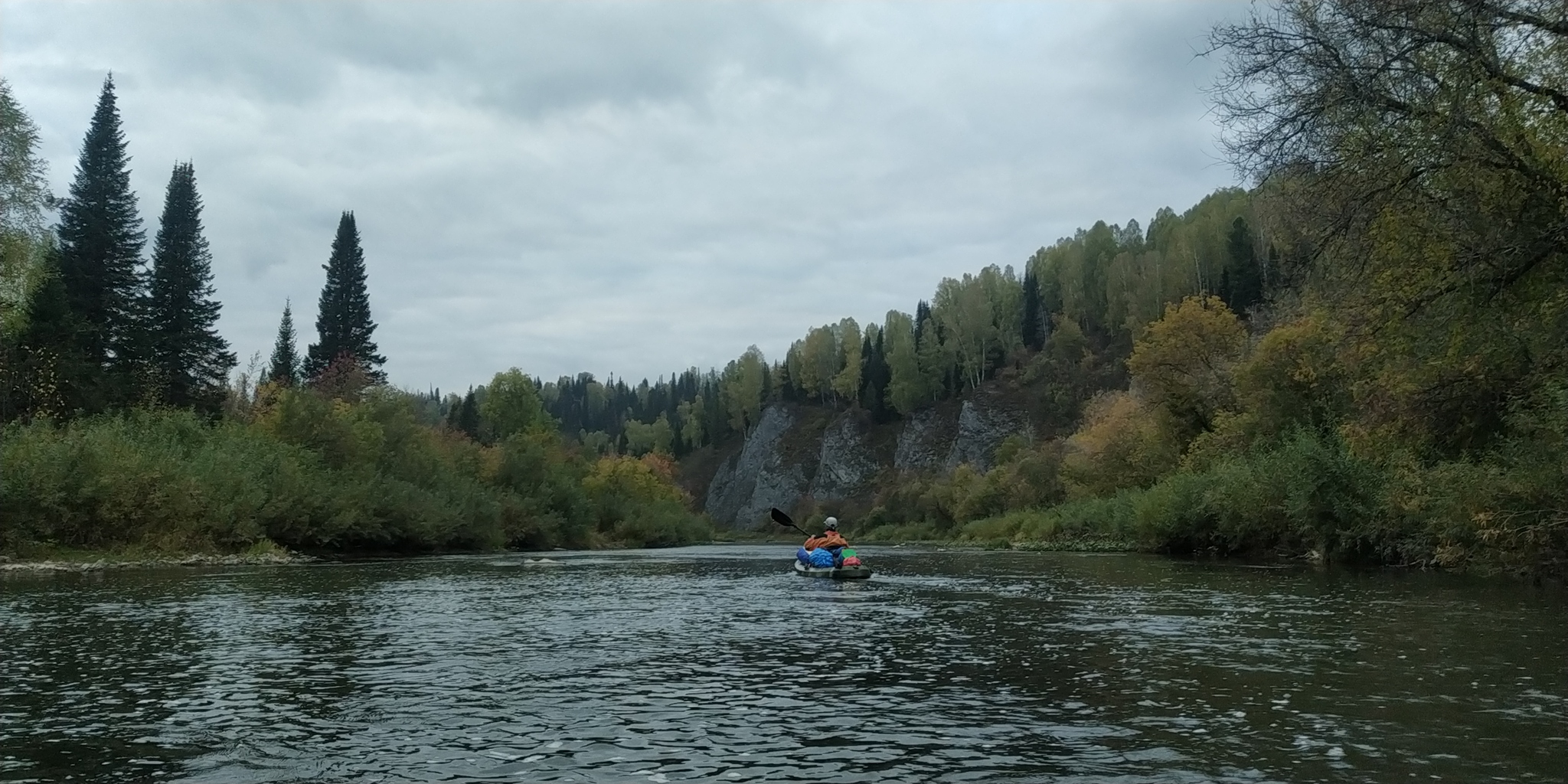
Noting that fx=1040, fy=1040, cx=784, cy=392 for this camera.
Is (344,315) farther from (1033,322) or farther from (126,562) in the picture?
(1033,322)

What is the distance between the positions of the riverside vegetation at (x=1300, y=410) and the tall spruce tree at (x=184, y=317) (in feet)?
6.07

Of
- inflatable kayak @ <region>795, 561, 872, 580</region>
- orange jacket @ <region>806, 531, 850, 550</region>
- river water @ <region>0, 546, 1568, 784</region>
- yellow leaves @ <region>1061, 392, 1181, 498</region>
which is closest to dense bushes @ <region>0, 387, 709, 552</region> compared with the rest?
river water @ <region>0, 546, 1568, 784</region>

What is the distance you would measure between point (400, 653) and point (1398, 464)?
79.9 feet

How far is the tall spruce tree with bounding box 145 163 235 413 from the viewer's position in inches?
2640

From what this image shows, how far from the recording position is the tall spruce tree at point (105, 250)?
6191cm

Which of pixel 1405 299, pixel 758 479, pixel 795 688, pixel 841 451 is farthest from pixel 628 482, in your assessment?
pixel 795 688

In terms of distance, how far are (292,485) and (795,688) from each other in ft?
133

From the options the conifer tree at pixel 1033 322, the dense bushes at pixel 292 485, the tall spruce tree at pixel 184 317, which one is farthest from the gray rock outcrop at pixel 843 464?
the tall spruce tree at pixel 184 317

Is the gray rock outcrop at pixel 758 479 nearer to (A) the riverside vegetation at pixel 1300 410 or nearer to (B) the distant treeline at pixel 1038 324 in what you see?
(B) the distant treeline at pixel 1038 324

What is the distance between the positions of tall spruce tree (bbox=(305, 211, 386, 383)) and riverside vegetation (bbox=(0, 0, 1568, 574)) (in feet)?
1.62

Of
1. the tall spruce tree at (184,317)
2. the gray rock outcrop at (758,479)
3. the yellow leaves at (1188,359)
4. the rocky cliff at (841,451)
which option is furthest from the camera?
the gray rock outcrop at (758,479)

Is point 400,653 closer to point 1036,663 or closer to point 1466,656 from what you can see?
point 1036,663

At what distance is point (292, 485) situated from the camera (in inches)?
1811

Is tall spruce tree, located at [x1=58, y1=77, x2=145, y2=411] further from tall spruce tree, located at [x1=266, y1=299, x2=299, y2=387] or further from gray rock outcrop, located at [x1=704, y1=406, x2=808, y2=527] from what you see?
gray rock outcrop, located at [x1=704, y1=406, x2=808, y2=527]
